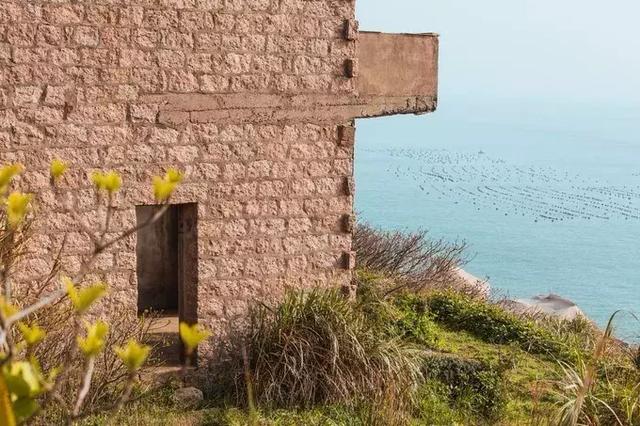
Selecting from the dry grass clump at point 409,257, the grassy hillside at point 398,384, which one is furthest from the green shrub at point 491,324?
the dry grass clump at point 409,257

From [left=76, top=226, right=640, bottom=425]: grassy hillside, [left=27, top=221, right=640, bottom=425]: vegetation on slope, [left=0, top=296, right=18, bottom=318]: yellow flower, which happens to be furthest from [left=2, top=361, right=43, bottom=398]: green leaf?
[left=27, top=221, right=640, bottom=425]: vegetation on slope

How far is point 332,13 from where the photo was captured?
9.95 meters

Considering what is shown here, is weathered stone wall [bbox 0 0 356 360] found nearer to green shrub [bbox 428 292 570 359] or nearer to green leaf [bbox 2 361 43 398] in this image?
green shrub [bbox 428 292 570 359]

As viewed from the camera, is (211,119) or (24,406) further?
(211,119)

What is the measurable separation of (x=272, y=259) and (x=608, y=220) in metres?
40.6

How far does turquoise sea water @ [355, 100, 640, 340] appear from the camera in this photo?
35906 mm

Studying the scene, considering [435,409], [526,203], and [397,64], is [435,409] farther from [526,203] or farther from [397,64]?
[526,203]

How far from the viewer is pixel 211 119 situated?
9438 millimetres

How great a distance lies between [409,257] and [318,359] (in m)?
8.77

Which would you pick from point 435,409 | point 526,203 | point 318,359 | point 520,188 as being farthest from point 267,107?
point 520,188

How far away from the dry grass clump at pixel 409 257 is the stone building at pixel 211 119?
6257mm

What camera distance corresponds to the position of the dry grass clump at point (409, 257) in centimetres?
1719

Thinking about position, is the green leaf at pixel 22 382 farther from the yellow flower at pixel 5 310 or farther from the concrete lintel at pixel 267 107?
the concrete lintel at pixel 267 107

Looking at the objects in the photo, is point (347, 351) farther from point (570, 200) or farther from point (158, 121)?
point (570, 200)
